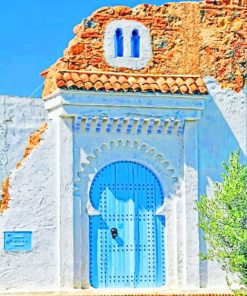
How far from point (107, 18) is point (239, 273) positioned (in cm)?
512

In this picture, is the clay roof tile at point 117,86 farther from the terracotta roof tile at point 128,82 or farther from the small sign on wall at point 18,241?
the small sign on wall at point 18,241

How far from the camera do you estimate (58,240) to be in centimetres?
1964

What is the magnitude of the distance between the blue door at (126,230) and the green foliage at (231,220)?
0.98 metres

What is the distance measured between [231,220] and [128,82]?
308 cm

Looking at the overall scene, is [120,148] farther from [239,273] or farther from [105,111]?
[239,273]

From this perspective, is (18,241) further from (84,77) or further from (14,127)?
(14,127)

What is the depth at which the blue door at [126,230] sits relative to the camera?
786 inches

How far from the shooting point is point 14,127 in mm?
23188

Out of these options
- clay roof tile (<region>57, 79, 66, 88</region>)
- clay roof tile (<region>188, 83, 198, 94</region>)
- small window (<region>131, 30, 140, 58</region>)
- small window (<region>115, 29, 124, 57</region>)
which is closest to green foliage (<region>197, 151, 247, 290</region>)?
clay roof tile (<region>188, 83, 198, 94</region>)

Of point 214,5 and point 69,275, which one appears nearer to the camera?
point 69,275

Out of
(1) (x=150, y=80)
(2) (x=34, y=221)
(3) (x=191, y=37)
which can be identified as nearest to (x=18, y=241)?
(2) (x=34, y=221)

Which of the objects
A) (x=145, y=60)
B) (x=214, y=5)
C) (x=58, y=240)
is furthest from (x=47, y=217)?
(x=214, y=5)

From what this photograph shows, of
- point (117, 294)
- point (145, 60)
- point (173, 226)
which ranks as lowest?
point (117, 294)

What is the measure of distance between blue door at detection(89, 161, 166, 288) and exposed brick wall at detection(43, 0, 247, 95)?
1.96 meters
